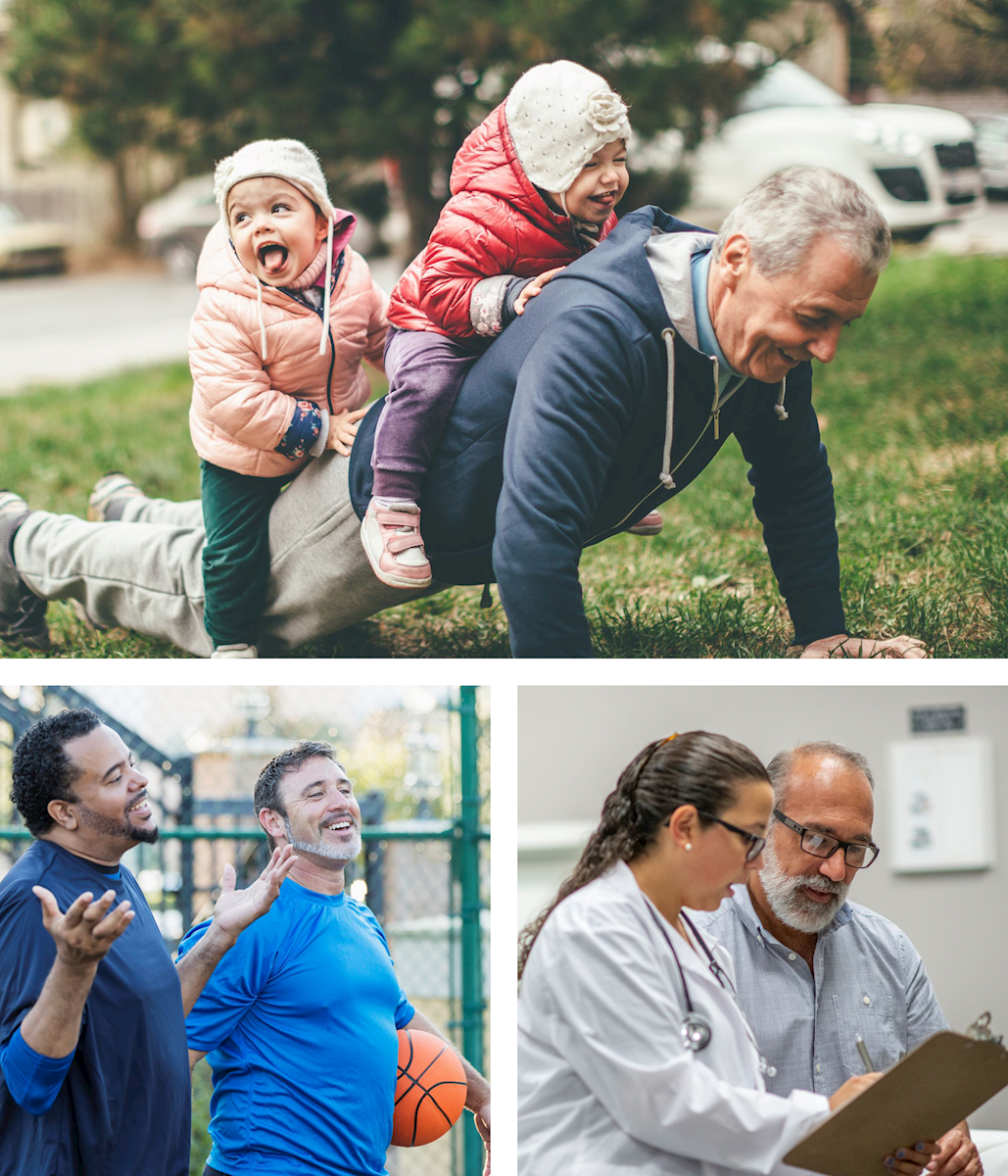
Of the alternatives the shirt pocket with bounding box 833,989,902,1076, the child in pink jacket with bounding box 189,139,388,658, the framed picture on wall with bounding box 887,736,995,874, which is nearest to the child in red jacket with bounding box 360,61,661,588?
the child in pink jacket with bounding box 189,139,388,658

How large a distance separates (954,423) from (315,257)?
5.53 feet

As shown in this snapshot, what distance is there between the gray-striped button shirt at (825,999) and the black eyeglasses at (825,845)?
113 millimetres

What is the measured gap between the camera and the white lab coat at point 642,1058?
7.98ft

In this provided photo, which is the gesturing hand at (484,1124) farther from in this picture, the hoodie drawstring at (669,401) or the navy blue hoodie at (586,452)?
the hoodie drawstring at (669,401)

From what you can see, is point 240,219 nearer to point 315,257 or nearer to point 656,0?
point 315,257

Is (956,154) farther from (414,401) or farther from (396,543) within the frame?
(396,543)

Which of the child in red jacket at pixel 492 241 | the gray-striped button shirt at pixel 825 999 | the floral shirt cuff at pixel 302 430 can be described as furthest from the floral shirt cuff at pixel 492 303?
the gray-striped button shirt at pixel 825 999

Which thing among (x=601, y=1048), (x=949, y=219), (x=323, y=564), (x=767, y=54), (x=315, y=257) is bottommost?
(x=601, y=1048)

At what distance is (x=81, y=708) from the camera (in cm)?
304

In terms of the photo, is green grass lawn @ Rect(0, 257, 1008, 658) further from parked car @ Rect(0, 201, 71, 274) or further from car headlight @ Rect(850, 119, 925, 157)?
parked car @ Rect(0, 201, 71, 274)

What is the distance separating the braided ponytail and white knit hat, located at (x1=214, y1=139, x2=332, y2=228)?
4.64 feet

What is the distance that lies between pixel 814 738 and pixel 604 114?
146 centimetres

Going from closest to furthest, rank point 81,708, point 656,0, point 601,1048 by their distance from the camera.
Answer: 1. point 601,1048
2. point 81,708
3. point 656,0

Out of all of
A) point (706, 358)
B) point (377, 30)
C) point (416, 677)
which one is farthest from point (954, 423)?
point (377, 30)
